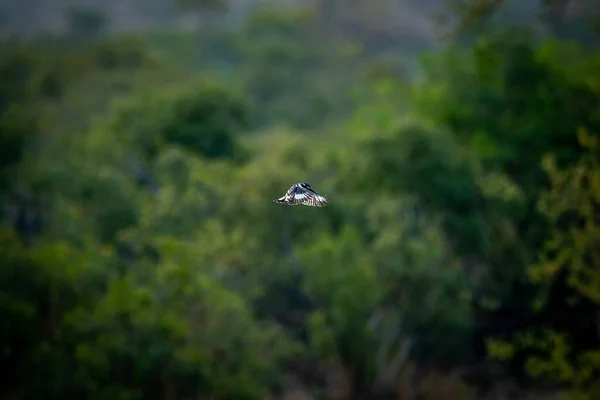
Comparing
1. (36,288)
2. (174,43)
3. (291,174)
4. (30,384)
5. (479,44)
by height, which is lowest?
(174,43)

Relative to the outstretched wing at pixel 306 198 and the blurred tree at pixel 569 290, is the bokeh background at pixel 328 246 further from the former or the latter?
the outstretched wing at pixel 306 198

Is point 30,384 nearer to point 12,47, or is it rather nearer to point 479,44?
point 479,44

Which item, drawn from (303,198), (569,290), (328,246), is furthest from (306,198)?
(569,290)

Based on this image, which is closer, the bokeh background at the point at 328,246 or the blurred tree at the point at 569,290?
the bokeh background at the point at 328,246

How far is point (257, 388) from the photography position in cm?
2077

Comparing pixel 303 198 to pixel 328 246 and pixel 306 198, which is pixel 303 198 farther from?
pixel 328 246

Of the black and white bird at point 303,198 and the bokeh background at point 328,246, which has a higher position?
the black and white bird at point 303,198

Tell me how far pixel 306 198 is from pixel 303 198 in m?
0.03

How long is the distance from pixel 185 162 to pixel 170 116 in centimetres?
477

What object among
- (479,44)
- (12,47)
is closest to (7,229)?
(479,44)

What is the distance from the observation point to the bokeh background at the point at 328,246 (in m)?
20.3

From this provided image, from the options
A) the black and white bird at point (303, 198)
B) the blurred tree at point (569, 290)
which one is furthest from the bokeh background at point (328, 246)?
the black and white bird at point (303, 198)

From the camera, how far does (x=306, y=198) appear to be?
8781 mm

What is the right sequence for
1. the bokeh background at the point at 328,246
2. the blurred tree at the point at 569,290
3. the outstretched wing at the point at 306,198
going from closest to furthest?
the outstretched wing at the point at 306,198 → the bokeh background at the point at 328,246 → the blurred tree at the point at 569,290
